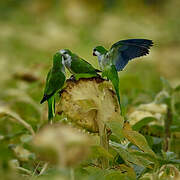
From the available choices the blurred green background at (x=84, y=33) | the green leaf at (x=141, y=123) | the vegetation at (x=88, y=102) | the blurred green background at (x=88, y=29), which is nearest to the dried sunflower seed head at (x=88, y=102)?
the vegetation at (x=88, y=102)

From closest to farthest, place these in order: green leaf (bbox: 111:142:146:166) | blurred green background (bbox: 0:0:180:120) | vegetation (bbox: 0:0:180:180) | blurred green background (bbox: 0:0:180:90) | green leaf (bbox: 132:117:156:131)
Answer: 1. vegetation (bbox: 0:0:180:180)
2. green leaf (bbox: 111:142:146:166)
3. green leaf (bbox: 132:117:156:131)
4. blurred green background (bbox: 0:0:180:120)
5. blurred green background (bbox: 0:0:180:90)

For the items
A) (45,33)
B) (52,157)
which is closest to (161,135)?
(52,157)

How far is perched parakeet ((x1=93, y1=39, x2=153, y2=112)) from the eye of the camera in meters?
0.69

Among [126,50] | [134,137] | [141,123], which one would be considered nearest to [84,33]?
[141,123]

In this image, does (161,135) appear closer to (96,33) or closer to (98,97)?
(98,97)

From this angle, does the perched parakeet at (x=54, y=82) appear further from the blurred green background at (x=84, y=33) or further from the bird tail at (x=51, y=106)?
the blurred green background at (x=84, y=33)

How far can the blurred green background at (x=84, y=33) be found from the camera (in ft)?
6.73

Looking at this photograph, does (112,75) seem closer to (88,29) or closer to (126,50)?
(126,50)

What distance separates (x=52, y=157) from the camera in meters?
0.40

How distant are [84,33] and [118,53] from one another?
360 cm

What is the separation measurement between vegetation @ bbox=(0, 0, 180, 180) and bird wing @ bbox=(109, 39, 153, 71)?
0.30ft

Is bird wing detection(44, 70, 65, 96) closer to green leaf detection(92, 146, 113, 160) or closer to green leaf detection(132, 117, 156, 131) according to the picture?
green leaf detection(92, 146, 113, 160)

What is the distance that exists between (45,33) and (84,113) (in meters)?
3.27

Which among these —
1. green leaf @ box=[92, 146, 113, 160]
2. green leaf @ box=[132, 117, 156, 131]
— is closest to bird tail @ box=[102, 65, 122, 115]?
green leaf @ box=[92, 146, 113, 160]
